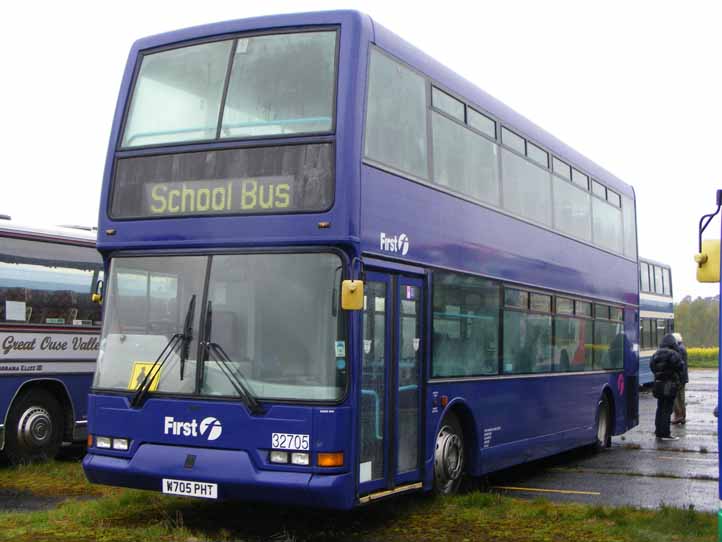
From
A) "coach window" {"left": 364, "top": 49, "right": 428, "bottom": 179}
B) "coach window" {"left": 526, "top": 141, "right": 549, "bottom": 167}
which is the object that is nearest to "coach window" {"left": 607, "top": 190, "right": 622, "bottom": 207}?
"coach window" {"left": 526, "top": 141, "right": 549, "bottom": 167}

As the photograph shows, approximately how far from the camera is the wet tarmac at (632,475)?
1215 centimetres

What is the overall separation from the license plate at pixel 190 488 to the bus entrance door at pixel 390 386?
4.14 feet

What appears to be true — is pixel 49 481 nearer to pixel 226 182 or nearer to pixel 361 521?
pixel 361 521

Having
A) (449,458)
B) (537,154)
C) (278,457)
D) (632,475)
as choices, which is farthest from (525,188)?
(278,457)

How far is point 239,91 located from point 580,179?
8200 millimetres

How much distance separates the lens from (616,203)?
18188 millimetres

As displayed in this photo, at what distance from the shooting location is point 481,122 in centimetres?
1222

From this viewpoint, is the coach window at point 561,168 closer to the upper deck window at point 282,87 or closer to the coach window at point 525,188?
the coach window at point 525,188

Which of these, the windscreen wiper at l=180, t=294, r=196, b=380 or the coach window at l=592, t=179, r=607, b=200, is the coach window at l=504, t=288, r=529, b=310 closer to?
the coach window at l=592, t=179, r=607, b=200

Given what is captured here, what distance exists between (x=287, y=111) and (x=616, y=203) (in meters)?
10.5

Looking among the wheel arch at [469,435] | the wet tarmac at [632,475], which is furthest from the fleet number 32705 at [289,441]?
the wet tarmac at [632,475]

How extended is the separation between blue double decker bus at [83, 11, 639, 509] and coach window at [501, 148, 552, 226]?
5.13 ft

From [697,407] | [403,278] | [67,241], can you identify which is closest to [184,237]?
[403,278]

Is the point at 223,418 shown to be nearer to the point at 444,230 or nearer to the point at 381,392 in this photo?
the point at 381,392
